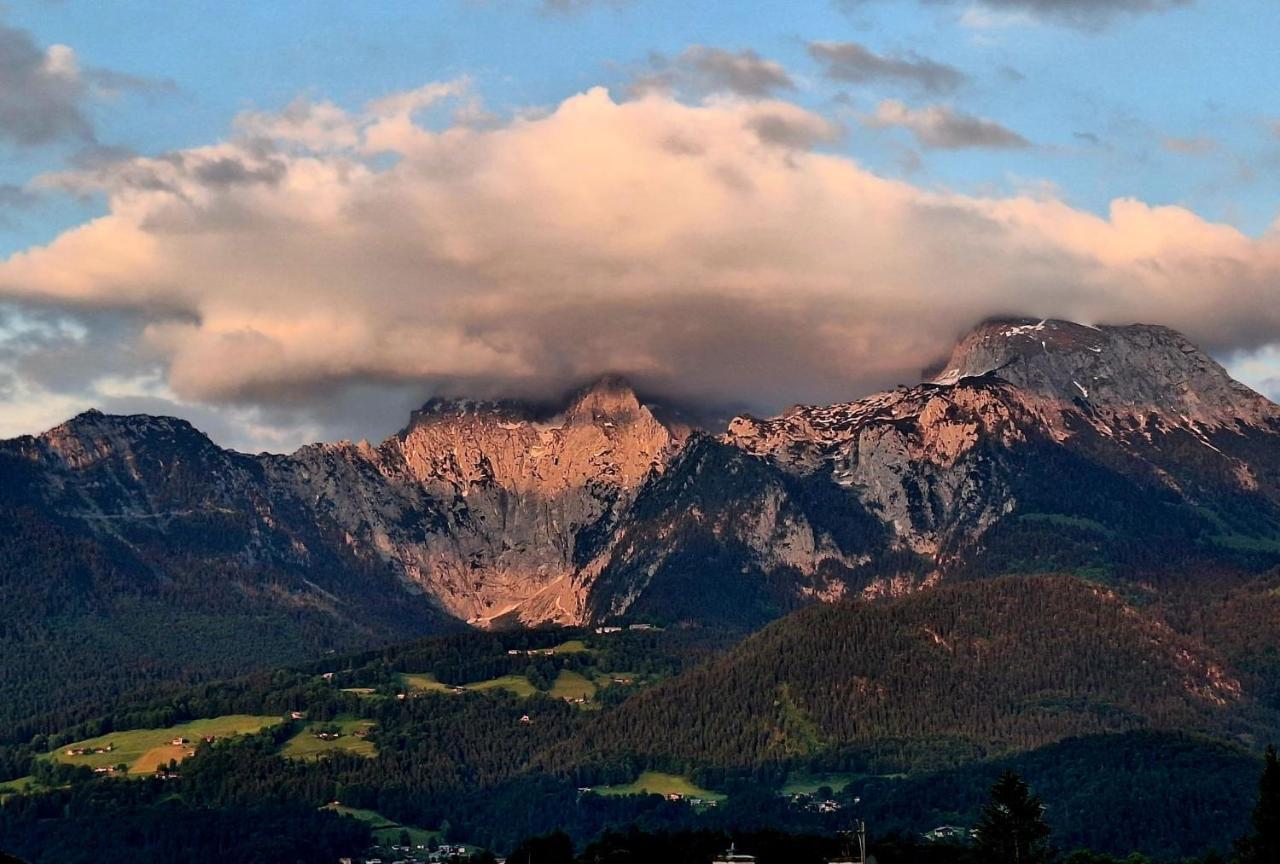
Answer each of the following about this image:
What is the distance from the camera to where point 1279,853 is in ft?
601

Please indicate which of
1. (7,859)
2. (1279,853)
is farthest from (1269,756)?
(7,859)

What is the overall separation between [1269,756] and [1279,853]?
7.95 m

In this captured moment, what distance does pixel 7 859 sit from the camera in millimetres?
182000

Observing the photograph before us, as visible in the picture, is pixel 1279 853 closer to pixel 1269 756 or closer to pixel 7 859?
pixel 1269 756

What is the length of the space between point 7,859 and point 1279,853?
334 ft

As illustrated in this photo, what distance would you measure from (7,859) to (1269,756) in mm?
102261

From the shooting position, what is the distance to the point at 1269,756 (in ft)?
611
